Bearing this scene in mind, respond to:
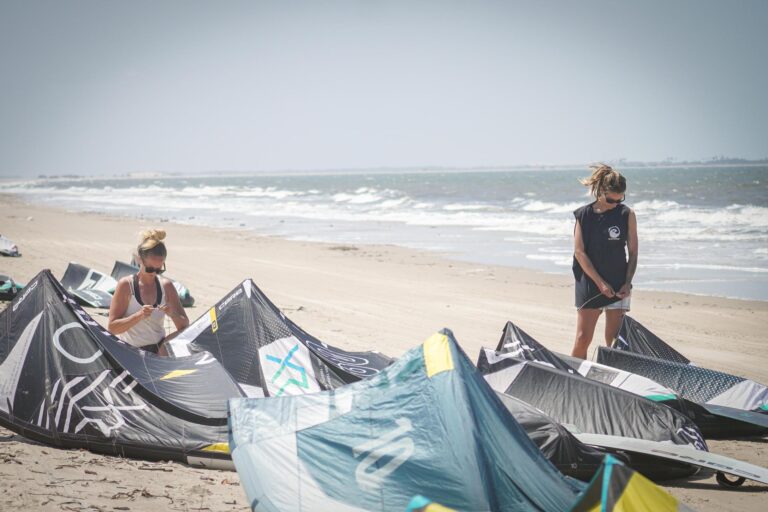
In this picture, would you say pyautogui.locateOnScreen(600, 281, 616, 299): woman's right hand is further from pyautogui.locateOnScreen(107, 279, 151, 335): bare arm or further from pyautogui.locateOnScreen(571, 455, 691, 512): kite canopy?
pyautogui.locateOnScreen(107, 279, 151, 335): bare arm

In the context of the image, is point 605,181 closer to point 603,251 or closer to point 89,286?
point 603,251

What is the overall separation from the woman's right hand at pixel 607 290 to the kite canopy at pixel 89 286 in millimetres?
6183

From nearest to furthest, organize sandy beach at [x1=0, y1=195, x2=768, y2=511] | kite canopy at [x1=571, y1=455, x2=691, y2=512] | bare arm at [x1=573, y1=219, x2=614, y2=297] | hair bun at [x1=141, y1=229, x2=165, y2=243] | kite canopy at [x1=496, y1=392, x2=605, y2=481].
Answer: kite canopy at [x1=571, y1=455, x2=691, y2=512] → sandy beach at [x1=0, y1=195, x2=768, y2=511] → kite canopy at [x1=496, y1=392, x2=605, y2=481] → hair bun at [x1=141, y1=229, x2=165, y2=243] → bare arm at [x1=573, y1=219, x2=614, y2=297]

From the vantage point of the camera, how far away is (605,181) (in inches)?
220

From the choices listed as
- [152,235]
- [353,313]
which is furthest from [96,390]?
[353,313]

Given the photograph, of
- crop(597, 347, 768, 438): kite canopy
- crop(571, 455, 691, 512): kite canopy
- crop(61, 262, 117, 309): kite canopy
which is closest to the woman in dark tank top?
crop(597, 347, 768, 438): kite canopy

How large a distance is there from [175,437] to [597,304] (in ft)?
11.0

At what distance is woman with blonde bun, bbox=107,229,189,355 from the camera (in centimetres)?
503

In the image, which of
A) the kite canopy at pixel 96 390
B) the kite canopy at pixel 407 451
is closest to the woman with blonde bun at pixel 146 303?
the kite canopy at pixel 96 390

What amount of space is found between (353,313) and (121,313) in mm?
4843

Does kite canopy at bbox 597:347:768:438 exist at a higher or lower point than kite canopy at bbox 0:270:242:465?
lower

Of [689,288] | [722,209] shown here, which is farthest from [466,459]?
[722,209]

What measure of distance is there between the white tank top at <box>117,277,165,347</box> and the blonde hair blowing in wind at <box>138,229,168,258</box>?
29 centimetres

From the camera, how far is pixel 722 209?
30.8 metres
